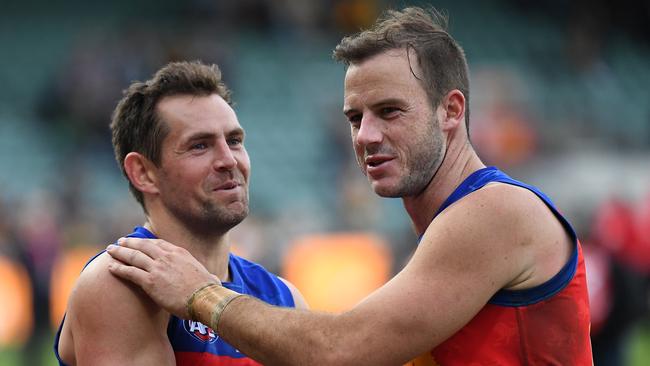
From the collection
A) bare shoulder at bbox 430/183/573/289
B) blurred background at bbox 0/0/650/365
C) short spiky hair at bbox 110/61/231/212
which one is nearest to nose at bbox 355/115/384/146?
bare shoulder at bbox 430/183/573/289

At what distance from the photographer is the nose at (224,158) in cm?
475

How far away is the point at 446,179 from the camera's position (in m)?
4.25

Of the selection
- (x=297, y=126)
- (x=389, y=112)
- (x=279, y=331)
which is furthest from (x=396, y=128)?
(x=297, y=126)

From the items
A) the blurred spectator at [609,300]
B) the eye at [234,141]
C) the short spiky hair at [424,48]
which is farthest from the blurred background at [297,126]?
the short spiky hair at [424,48]

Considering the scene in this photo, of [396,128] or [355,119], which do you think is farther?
[355,119]

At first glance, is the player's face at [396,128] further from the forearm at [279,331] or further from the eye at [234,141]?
the eye at [234,141]

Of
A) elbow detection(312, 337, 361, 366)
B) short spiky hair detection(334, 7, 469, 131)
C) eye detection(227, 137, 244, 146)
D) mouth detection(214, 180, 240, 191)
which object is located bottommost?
elbow detection(312, 337, 361, 366)

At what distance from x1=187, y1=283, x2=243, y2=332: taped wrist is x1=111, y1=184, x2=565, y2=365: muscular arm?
150 millimetres

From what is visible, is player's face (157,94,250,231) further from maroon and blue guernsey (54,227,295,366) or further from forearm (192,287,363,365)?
forearm (192,287,363,365)

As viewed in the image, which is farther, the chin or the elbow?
the chin

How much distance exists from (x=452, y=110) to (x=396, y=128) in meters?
0.28

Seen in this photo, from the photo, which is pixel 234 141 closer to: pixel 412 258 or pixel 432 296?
pixel 412 258

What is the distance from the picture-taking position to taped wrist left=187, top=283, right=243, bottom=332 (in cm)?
408

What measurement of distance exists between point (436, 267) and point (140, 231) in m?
1.55
